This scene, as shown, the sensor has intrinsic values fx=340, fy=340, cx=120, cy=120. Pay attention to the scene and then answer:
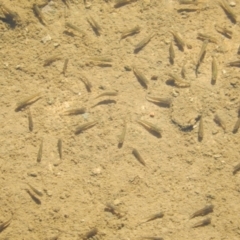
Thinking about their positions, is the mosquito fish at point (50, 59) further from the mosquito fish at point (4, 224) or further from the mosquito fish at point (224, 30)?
the mosquito fish at point (224, 30)

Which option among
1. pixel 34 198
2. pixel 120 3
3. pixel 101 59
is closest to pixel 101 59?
pixel 101 59

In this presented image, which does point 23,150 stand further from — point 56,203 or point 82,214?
point 82,214

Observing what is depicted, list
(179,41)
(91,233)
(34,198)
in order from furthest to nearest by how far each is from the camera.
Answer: (179,41) < (34,198) < (91,233)

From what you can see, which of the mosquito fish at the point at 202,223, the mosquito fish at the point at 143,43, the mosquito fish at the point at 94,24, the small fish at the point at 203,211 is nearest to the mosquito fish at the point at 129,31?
the mosquito fish at the point at 143,43

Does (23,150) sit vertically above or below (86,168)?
above

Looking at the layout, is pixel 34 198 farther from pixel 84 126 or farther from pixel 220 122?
pixel 220 122

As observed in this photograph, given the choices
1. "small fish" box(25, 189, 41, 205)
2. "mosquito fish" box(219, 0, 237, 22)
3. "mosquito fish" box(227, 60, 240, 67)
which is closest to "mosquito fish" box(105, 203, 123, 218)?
"small fish" box(25, 189, 41, 205)

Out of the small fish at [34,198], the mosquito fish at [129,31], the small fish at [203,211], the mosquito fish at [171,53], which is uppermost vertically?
the mosquito fish at [129,31]

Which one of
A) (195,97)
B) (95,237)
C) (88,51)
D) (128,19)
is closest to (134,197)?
(95,237)
